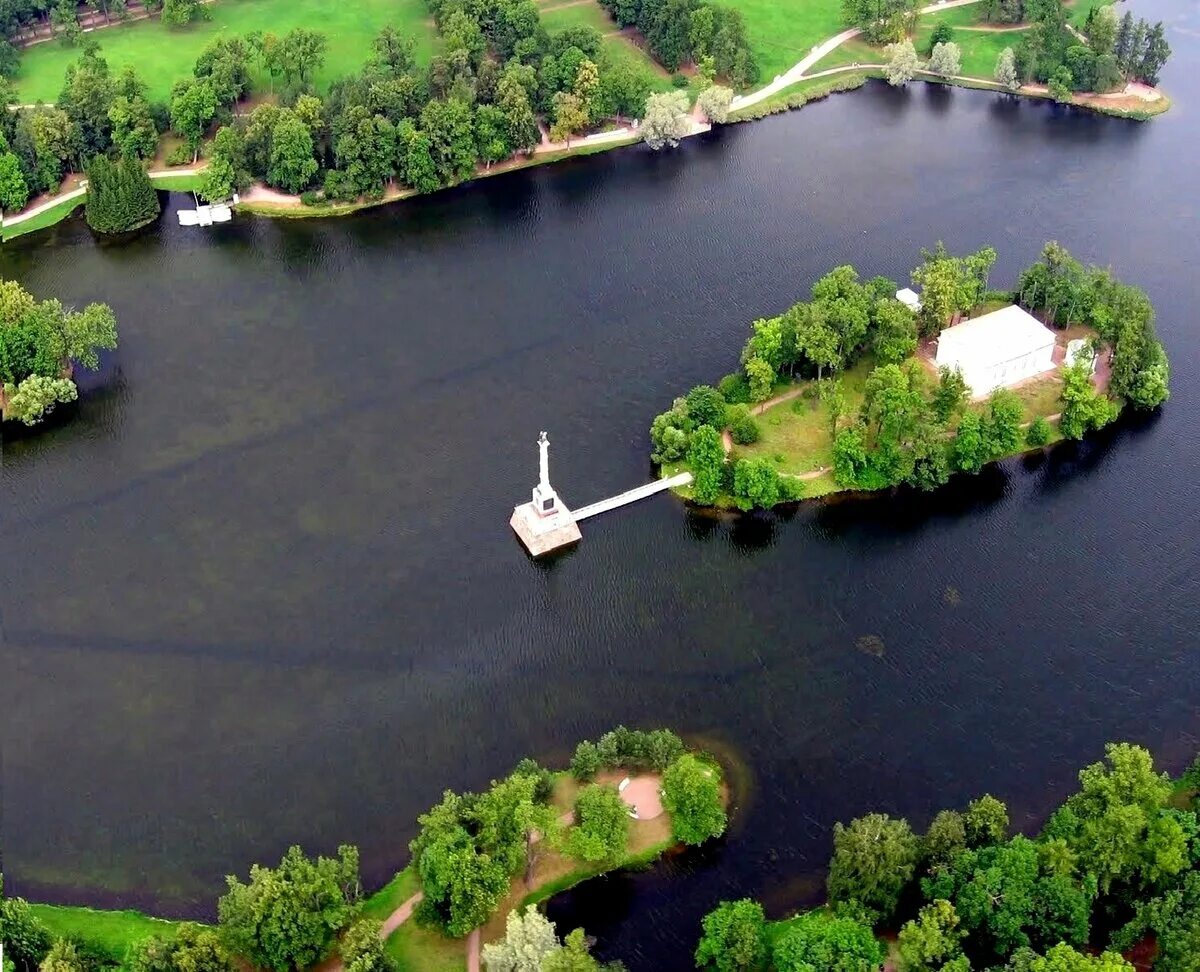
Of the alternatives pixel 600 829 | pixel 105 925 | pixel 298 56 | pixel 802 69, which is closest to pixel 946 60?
pixel 802 69

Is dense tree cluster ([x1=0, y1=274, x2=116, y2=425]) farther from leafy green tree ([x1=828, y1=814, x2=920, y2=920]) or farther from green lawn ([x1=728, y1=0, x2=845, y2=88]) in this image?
green lawn ([x1=728, y1=0, x2=845, y2=88])

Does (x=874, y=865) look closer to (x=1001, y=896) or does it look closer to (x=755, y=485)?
(x=1001, y=896)

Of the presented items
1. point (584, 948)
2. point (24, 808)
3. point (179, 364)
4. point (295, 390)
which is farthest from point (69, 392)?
point (584, 948)

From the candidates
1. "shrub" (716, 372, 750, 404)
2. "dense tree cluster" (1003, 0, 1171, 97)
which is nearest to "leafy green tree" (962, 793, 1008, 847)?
"shrub" (716, 372, 750, 404)

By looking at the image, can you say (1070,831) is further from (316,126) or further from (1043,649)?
(316,126)

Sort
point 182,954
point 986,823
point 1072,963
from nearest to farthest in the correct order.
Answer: point 1072,963 → point 182,954 → point 986,823

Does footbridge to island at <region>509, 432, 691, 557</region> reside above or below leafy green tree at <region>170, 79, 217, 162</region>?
below

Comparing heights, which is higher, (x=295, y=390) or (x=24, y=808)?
(x=295, y=390)
